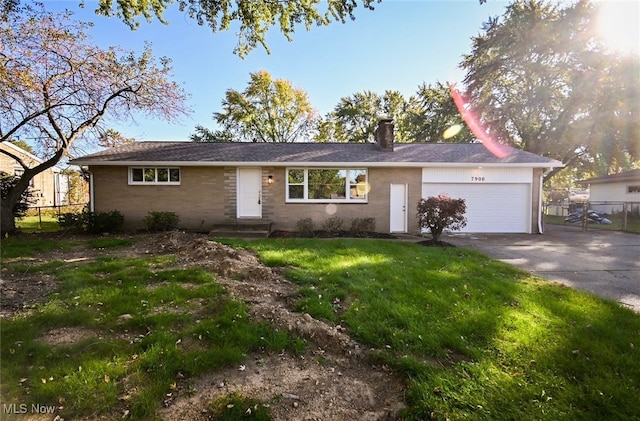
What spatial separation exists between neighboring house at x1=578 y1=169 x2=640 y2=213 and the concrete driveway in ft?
42.2

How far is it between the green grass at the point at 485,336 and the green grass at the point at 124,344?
3.68 feet

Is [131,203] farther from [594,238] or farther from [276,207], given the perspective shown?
[594,238]

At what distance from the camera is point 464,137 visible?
25.9 metres

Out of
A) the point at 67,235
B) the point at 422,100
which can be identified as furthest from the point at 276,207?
the point at 422,100

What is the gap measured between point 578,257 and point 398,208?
5.73m

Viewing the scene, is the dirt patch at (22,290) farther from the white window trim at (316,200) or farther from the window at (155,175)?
the white window trim at (316,200)

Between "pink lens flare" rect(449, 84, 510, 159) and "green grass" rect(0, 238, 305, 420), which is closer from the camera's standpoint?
"green grass" rect(0, 238, 305, 420)

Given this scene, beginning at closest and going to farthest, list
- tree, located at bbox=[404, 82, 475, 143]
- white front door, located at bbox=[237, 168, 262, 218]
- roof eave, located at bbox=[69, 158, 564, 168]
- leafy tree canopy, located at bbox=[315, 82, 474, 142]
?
roof eave, located at bbox=[69, 158, 564, 168] < white front door, located at bbox=[237, 168, 262, 218] < tree, located at bbox=[404, 82, 475, 143] < leafy tree canopy, located at bbox=[315, 82, 474, 142]

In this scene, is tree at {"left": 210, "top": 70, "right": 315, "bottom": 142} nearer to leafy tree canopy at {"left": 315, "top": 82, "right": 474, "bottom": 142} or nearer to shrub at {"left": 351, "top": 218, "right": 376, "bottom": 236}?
leafy tree canopy at {"left": 315, "top": 82, "right": 474, "bottom": 142}

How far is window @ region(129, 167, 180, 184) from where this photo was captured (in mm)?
12188

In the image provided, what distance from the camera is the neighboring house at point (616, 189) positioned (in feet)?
70.8

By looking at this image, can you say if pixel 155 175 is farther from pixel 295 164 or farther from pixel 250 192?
pixel 295 164

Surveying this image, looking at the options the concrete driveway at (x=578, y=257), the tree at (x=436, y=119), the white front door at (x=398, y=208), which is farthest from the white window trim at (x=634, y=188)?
the white front door at (x=398, y=208)

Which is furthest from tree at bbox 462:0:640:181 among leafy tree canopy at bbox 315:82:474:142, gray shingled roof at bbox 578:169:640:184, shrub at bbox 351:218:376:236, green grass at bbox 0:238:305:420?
green grass at bbox 0:238:305:420
